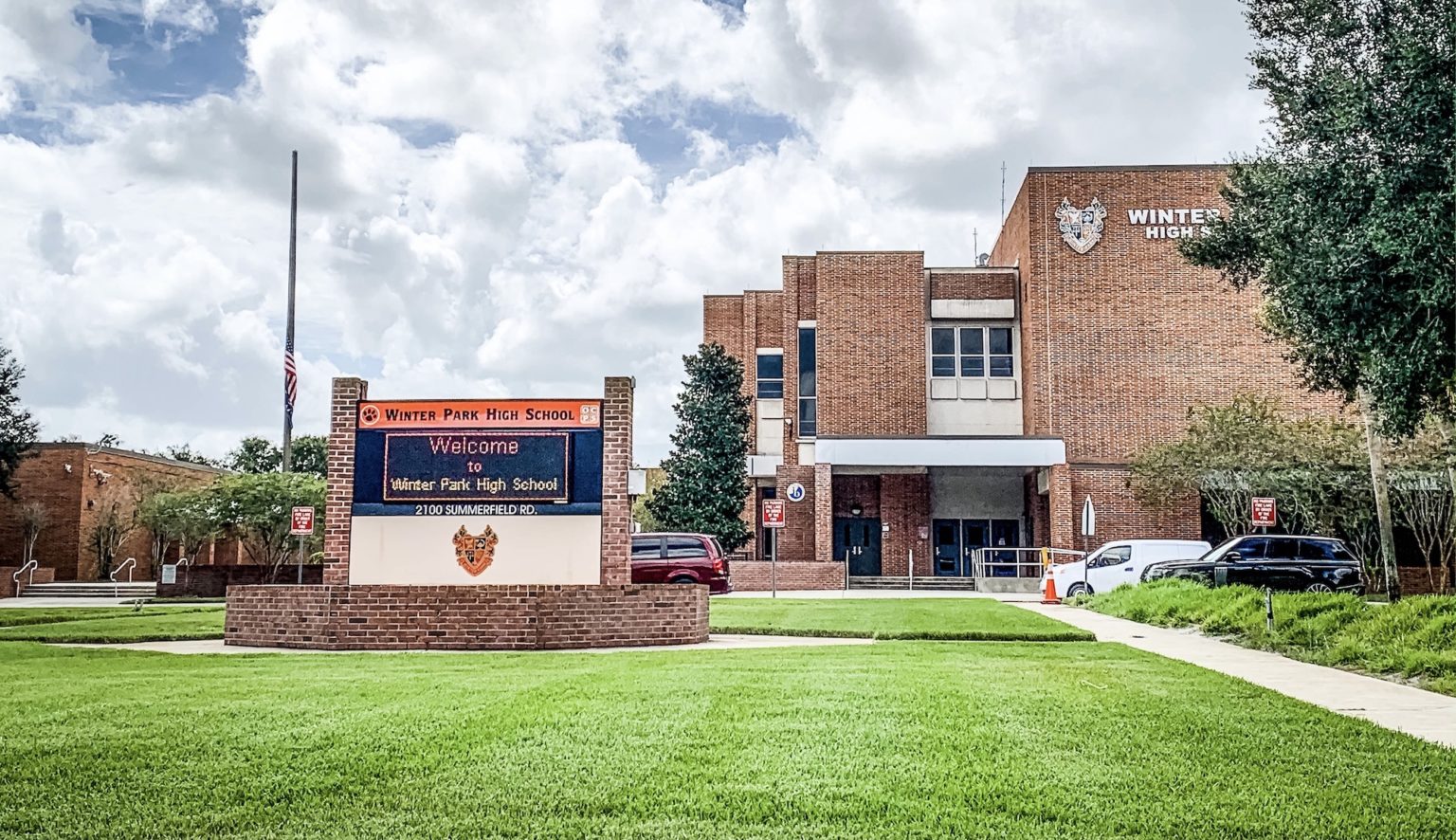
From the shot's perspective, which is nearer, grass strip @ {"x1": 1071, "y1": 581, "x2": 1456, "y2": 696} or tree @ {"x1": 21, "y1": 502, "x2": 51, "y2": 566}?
grass strip @ {"x1": 1071, "y1": 581, "x2": 1456, "y2": 696}

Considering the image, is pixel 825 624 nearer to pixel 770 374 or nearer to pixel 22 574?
pixel 770 374

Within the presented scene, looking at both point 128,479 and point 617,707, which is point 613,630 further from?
point 128,479

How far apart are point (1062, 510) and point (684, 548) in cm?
1625

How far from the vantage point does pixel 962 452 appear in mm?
40156

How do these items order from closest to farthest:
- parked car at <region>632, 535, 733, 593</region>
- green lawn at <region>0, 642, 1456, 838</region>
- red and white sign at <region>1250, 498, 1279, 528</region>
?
green lawn at <region>0, 642, 1456, 838</region> < red and white sign at <region>1250, 498, 1279, 528</region> < parked car at <region>632, 535, 733, 593</region>

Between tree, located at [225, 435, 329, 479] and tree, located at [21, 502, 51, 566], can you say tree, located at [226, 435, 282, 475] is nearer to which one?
tree, located at [225, 435, 329, 479]

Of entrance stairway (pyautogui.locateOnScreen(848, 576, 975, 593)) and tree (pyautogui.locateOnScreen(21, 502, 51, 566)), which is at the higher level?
tree (pyautogui.locateOnScreen(21, 502, 51, 566))

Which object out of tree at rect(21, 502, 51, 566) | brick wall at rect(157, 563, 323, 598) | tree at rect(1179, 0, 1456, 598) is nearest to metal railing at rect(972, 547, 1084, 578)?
brick wall at rect(157, 563, 323, 598)

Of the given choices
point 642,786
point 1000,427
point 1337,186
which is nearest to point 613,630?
point 642,786

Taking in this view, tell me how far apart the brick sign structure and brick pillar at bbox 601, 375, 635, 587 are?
2 cm

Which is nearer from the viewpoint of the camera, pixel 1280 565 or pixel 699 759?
pixel 699 759

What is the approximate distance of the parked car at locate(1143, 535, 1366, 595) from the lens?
27.0 meters

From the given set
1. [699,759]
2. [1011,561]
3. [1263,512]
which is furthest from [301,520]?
[699,759]

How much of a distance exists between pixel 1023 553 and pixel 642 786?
3845 centimetres
